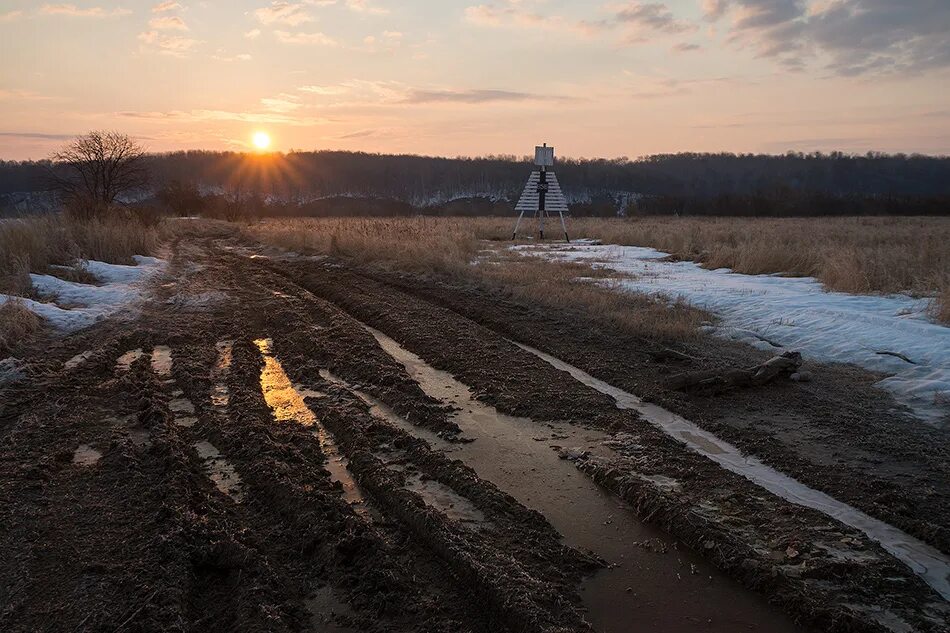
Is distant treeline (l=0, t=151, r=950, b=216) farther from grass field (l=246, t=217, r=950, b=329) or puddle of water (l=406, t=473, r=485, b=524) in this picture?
puddle of water (l=406, t=473, r=485, b=524)

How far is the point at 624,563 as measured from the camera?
11.3ft

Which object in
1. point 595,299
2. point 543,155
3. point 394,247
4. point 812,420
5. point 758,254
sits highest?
point 543,155

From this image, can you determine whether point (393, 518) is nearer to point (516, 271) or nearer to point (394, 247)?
point (516, 271)

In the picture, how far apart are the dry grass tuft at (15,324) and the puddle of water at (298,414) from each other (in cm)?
292

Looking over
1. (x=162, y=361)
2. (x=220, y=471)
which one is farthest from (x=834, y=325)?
(x=162, y=361)

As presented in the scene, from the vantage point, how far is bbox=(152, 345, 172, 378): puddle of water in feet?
22.5

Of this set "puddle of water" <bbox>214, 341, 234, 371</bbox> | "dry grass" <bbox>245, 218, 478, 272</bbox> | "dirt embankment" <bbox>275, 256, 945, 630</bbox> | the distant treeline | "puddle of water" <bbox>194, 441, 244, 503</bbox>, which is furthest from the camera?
the distant treeline

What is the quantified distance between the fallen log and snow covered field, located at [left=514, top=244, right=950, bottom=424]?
3.47 feet

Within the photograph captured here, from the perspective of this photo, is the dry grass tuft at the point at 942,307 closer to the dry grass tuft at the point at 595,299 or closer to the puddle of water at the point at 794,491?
the dry grass tuft at the point at 595,299

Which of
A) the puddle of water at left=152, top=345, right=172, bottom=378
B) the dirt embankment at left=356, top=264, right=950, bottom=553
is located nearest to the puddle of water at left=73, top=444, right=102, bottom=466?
the puddle of water at left=152, top=345, right=172, bottom=378

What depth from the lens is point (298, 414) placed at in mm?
5656

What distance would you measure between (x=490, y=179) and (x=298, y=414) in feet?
456

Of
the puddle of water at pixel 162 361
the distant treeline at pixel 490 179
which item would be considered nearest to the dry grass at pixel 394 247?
the puddle of water at pixel 162 361

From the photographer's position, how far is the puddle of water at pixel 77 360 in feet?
22.5
